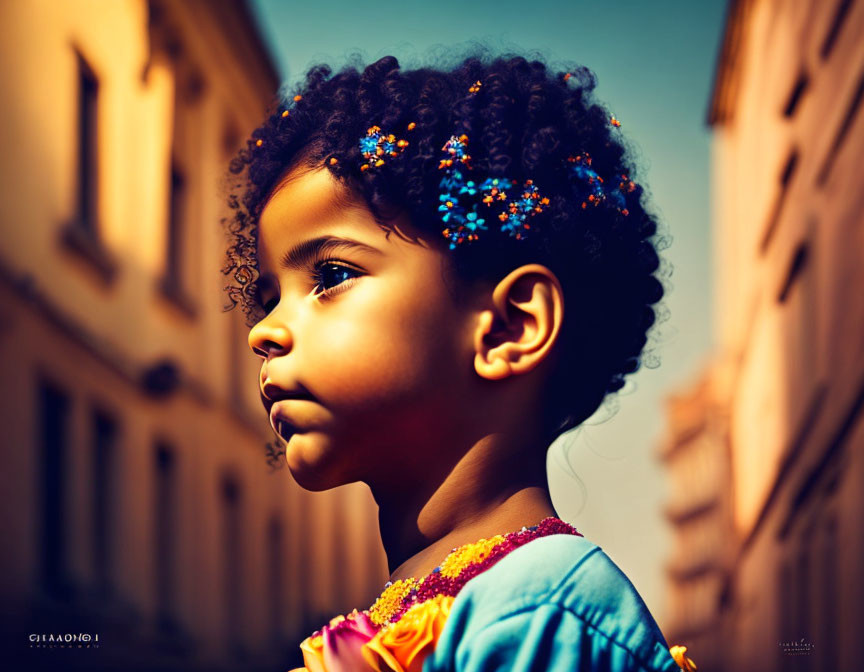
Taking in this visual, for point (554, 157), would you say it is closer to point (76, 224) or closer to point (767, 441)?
point (76, 224)

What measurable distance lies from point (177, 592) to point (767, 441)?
18.9ft

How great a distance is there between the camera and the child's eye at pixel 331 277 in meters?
1.80

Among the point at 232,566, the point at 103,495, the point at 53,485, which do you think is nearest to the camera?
the point at 53,485

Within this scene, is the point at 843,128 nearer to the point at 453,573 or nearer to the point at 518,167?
the point at 518,167

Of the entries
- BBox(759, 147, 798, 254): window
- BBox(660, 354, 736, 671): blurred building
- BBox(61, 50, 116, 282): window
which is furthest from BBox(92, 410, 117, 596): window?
BBox(660, 354, 736, 671): blurred building

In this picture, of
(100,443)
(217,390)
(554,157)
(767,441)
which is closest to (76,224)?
(100,443)

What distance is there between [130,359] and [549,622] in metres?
10.7

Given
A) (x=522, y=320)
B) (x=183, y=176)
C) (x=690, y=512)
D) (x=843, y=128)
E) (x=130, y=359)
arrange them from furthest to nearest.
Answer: (x=690, y=512)
(x=183, y=176)
(x=130, y=359)
(x=843, y=128)
(x=522, y=320)

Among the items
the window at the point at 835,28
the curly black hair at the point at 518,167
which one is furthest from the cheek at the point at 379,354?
the window at the point at 835,28

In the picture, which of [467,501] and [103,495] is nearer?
[467,501]

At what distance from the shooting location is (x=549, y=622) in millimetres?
1601

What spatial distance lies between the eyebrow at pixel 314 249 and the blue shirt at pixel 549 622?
46cm

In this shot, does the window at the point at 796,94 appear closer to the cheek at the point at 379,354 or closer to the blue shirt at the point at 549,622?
the cheek at the point at 379,354

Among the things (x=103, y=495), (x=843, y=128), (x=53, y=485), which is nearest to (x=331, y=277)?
(x=843, y=128)
